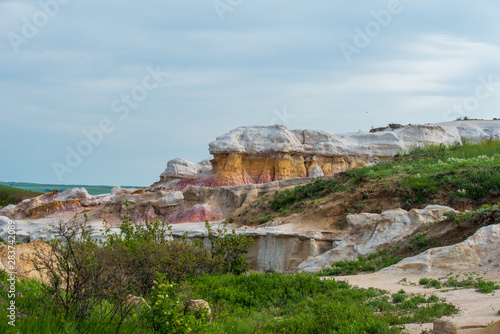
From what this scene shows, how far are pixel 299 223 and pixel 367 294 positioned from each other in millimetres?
10003

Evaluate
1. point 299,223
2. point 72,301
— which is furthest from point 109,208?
point 72,301

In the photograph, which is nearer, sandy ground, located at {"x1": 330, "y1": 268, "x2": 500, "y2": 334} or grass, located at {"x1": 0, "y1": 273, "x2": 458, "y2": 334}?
grass, located at {"x1": 0, "y1": 273, "x2": 458, "y2": 334}

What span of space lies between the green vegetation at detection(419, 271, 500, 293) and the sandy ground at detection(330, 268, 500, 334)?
0.14 metres

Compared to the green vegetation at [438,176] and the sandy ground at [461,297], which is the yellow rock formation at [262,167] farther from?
the sandy ground at [461,297]

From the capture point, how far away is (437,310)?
716 centimetres

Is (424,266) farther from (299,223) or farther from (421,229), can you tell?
(299,223)

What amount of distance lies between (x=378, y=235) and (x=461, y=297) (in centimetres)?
640

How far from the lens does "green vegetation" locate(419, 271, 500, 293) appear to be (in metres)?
8.49

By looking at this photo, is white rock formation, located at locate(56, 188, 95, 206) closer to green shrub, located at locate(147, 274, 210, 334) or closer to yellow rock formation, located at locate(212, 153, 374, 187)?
yellow rock formation, located at locate(212, 153, 374, 187)

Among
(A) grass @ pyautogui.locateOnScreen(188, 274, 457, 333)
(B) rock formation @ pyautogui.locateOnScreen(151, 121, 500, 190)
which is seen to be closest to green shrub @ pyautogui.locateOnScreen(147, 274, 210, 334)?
(A) grass @ pyautogui.locateOnScreen(188, 274, 457, 333)

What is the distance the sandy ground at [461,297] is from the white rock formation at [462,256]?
0.31 meters

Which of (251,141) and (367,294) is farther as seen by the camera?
(251,141)

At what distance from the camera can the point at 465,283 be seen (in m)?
8.99

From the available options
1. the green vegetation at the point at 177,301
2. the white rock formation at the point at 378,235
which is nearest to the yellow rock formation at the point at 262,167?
the white rock formation at the point at 378,235
